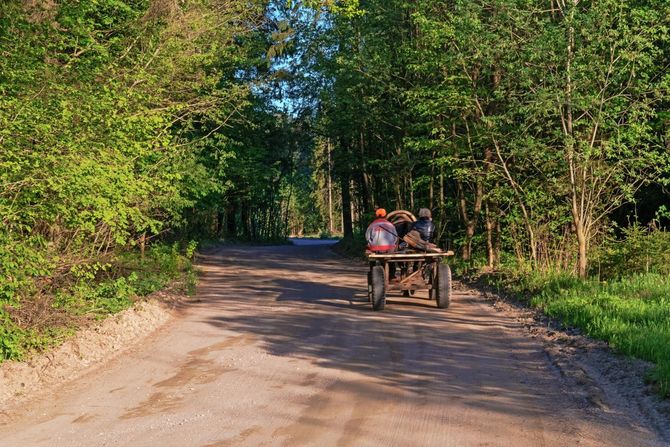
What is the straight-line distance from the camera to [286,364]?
28.4 feet

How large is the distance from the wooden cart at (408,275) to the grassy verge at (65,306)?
14.6ft

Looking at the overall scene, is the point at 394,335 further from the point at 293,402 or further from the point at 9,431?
the point at 9,431

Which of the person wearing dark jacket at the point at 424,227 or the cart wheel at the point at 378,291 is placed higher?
the person wearing dark jacket at the point at 424,227

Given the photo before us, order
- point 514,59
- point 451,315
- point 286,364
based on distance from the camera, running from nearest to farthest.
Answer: point 286,364
point 451,315
point 514,59

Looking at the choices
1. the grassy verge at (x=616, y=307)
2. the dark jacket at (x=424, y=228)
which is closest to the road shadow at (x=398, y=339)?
the grassy verge at (x=616, y=307)

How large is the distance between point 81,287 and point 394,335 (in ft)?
15.5

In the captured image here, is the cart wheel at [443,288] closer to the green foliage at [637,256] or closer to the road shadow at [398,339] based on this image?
the road shadow at [398,339]

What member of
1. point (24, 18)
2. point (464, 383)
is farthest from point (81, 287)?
point (464, 383)

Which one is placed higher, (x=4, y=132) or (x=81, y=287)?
(x=4, y=132)

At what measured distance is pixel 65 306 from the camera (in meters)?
9.82

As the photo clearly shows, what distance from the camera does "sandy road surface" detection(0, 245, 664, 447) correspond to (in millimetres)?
5902

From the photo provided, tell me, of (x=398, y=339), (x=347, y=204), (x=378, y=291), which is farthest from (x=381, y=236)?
(x=347, y=204)

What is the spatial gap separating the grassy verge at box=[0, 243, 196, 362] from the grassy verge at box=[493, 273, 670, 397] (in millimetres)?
7052

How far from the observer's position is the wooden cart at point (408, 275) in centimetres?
1302
